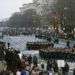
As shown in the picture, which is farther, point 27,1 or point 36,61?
point 27,1

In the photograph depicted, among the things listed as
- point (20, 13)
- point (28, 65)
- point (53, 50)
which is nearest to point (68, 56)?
point (53, 50)

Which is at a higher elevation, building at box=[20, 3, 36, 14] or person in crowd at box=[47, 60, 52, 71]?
building at box=[20, 3, 36, 14]

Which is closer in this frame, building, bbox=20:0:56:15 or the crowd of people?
the crowd of people

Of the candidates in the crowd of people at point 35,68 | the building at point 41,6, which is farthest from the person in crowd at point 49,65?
the building at point 41,6

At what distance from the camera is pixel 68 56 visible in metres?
4.20

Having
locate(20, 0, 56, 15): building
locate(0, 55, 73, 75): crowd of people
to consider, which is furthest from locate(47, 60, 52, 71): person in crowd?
locate(20, 0, 56, 15): building

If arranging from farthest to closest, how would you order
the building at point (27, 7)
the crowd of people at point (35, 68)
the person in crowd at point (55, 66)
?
1. the building at point (27, 7)
2. the person in crowd at point (55, 66)
3. the crowd of people at point (35, 68)

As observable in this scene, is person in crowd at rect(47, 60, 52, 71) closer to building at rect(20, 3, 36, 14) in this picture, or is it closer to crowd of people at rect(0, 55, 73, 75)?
crowd of people at rect(0, 55, 73, 75)

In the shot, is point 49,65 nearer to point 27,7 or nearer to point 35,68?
point 35,68

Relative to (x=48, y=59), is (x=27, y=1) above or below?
above

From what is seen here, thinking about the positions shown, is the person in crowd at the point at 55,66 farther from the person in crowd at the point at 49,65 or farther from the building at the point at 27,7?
the building at the point at 27,7

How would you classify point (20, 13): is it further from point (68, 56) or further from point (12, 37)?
point (68, 56)

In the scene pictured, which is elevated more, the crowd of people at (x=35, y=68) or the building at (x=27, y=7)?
the building at (x=27, y=7)

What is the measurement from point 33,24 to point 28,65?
24.7 inches
